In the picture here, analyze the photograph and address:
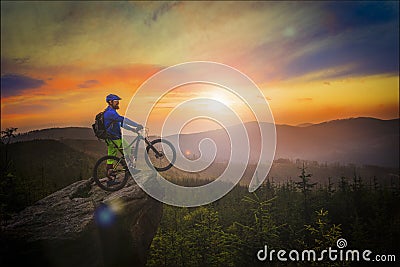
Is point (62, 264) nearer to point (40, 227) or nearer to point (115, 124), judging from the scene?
point (40, 227)

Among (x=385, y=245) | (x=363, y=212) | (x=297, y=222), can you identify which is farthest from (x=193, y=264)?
(x=363, y=212)

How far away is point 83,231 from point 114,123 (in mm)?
4592

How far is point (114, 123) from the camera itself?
12.1 meters

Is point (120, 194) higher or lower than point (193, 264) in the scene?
higher

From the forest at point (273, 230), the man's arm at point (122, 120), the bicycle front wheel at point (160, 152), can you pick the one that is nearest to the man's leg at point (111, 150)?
the man's arm at point (122, 120)

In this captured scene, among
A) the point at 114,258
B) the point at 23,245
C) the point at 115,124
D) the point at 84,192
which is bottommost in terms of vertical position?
the point at 114,258

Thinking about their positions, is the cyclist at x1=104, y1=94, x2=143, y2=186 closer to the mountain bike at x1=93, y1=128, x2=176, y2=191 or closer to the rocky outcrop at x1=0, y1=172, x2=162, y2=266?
the mountain bike at x1=93, y1=128, x2=176, y2=191

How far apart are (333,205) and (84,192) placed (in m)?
45.2

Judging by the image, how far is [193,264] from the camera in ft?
77.7

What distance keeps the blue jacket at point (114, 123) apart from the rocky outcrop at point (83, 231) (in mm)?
2821

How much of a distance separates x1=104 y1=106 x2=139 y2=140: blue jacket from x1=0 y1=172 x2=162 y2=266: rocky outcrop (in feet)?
9.26

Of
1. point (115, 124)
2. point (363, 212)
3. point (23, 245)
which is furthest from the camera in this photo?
point (363, 212)

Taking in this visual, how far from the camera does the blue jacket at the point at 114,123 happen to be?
12.0 metres

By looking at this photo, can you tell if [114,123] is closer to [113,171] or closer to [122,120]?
[122,120]
